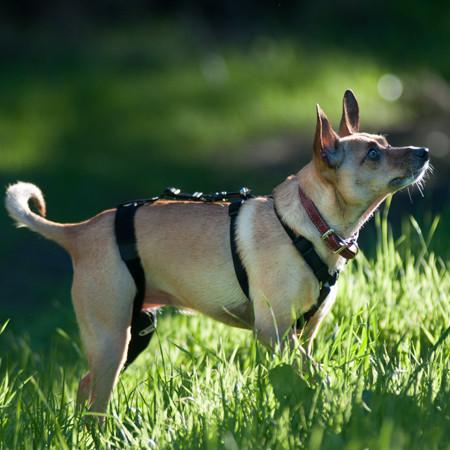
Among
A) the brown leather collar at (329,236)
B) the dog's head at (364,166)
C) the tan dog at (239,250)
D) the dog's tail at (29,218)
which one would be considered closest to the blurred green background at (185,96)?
the dog's tail at (29,218)

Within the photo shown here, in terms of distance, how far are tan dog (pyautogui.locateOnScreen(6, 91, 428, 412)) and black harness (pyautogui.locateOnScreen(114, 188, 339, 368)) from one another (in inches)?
1.1

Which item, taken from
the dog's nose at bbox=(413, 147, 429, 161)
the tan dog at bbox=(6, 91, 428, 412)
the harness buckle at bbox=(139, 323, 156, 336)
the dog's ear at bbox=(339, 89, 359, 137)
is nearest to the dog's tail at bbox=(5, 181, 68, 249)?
the tan dog at bbox=(6, 91, 428, 412)

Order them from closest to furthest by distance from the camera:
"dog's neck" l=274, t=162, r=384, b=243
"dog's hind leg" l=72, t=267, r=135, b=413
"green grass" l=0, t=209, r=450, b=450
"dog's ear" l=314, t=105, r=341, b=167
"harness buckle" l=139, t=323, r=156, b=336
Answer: "green grass" l=0, t=209, r=450, b=450, "dog's ear" l=314, t=105, r=341, b=167, "dog's neck" l=274, t=162, r=384, b=243, "dog's hind leg" l=72, t=267, r=135, b=413, "harness buckle" l=139, t=323, r=156, b=336

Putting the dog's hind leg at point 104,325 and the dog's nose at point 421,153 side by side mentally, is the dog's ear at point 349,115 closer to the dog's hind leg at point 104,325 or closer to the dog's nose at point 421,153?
the dog's nose at point 421,153

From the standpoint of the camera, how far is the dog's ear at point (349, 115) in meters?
5.09

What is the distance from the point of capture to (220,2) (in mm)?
16656

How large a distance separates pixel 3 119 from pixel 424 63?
5.35 m

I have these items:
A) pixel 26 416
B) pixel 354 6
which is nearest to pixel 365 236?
pixel 26 416

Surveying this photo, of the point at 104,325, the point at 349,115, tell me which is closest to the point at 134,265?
the point at 104,325

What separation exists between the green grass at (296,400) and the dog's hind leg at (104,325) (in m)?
0.09

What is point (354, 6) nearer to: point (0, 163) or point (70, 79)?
point (70, 79)

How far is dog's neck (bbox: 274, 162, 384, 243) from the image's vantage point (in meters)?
4.71

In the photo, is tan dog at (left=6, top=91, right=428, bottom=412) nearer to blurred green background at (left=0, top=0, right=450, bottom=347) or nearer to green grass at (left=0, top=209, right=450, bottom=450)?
green grass at (left=0, top=209, right=450, bottom=450)

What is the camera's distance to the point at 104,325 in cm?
485
